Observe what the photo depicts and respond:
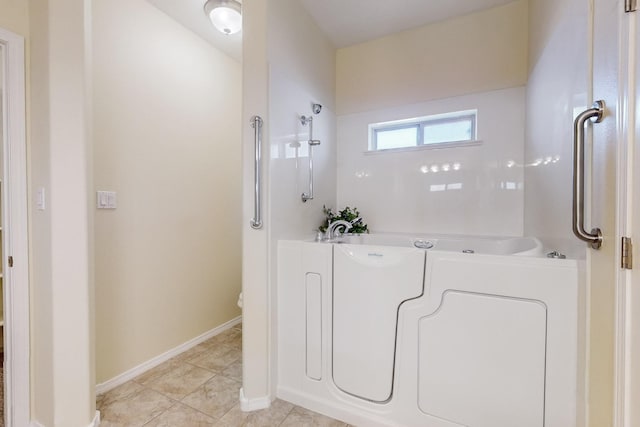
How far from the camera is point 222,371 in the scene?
2.03 meters

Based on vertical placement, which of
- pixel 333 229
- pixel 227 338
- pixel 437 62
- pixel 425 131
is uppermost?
pixel 437 62

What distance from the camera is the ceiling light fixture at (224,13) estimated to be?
6.35 feet

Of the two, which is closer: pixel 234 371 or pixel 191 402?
pixel 191 402

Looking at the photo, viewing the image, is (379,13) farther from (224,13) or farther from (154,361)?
(154,361)

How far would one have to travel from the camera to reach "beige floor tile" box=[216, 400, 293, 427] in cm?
152

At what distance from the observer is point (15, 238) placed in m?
1.39

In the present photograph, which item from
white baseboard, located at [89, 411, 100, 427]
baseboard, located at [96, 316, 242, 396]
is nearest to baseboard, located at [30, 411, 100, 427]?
white baseboard, located at [89, 411, 100, 427]

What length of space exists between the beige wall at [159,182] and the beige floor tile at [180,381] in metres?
0.23

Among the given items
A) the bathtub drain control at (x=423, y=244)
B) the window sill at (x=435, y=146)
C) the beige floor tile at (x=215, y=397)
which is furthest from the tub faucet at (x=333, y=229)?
the beige floor tile at (x=215, y=397)

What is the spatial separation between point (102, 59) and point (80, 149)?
0.79m

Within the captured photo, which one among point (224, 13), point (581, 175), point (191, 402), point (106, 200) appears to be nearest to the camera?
point (581, 175)

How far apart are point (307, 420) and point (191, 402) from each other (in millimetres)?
727

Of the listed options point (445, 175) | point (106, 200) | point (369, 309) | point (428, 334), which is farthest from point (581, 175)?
point (106, 200)

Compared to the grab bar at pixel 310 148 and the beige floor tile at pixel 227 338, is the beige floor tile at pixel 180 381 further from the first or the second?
the grab bar at pixel 310 148
